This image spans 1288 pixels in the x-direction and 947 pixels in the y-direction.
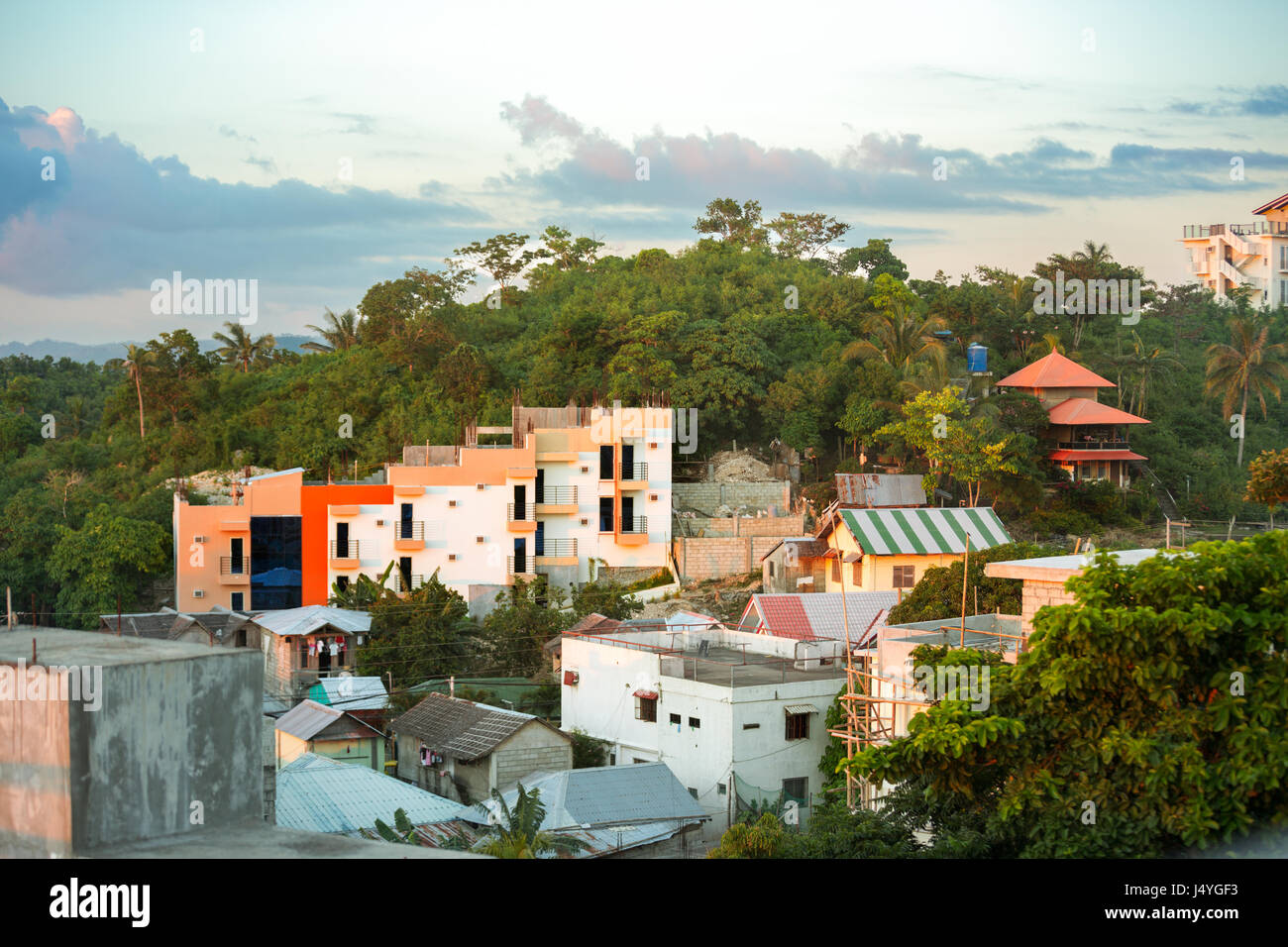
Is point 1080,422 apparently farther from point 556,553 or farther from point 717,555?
point 556,553

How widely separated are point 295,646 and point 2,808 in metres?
20.6

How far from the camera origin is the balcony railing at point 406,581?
29422mm

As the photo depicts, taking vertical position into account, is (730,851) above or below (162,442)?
below

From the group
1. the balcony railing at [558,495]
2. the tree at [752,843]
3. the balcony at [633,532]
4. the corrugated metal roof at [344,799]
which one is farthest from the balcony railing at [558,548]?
the tree at [752,843]

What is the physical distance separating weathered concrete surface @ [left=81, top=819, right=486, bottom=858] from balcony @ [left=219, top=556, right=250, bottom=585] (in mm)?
26704

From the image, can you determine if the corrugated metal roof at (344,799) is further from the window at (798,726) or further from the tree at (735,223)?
the tree at (735,223)

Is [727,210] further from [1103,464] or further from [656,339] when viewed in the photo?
[1103,464]

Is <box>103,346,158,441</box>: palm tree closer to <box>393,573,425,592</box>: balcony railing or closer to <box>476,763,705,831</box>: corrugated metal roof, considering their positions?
<box>393,573,425,592</box>: balcony railing

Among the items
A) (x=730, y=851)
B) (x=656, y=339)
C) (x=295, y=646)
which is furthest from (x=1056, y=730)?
(x=656, y=339)

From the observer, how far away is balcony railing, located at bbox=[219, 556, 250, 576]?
29391 millimetres

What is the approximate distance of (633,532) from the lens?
3166 centimetres

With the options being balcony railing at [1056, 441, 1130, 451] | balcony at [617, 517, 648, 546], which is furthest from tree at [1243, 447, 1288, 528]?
balcony railing at [1056, 441, 1130, 451]

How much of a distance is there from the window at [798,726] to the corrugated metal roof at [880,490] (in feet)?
44.9
